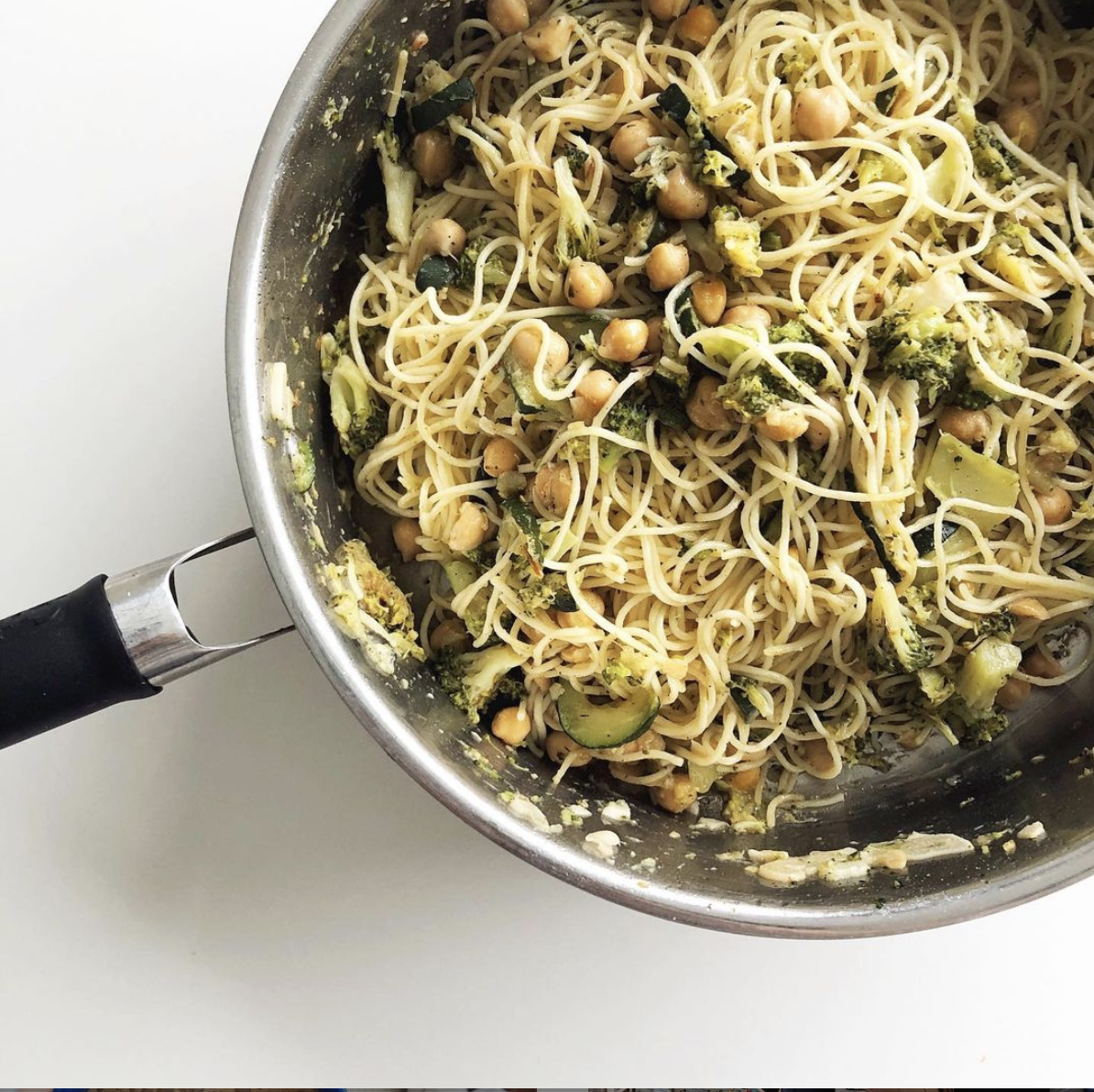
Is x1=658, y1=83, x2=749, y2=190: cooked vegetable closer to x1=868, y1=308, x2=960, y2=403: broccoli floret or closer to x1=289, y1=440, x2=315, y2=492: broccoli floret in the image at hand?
x1=868, y1=308, x2=960, y2=403: broccoli floret

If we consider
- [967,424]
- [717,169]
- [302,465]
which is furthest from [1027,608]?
[302,465]

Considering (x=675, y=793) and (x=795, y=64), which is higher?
(x=795, y=64)

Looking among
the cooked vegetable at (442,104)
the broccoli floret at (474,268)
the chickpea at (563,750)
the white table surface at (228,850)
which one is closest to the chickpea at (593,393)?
the broccoli floret at (474,268)

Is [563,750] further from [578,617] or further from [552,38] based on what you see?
[552,38]

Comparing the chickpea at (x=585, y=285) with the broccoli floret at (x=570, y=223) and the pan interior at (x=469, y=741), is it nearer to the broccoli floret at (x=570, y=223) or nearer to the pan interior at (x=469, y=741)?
the broccoli floret at (x=570, y=223)

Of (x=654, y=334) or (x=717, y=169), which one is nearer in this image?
(x=717, y=169)

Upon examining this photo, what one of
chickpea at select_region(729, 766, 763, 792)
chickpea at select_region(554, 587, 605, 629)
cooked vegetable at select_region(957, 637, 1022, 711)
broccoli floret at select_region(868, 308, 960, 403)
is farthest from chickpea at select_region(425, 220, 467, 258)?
cooked vegetable at select_region(957, 637, 1022, 711)

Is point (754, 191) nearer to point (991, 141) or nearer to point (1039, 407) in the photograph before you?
point (991, 141)
